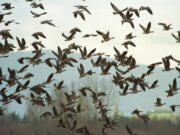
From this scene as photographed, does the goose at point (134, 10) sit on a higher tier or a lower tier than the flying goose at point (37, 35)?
higher

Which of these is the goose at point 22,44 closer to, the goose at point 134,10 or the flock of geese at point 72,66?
the flock of geese at point 72,66

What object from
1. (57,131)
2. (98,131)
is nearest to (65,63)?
(98,131)

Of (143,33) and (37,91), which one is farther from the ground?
(143,33)

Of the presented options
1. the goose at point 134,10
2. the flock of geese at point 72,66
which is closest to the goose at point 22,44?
the flock of geese at point 72,66

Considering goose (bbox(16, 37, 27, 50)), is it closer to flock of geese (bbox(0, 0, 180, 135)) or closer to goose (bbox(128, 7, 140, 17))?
Result: flock of geese (bbox(0, 0, 180, 135))

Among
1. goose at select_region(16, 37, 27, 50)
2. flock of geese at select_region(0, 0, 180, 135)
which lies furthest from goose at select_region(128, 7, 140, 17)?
goose at select_region(16, 37, 27, 50)

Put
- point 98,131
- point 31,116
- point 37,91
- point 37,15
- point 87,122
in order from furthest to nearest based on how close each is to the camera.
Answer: point 31,116 < point 87,122 < point 98,131 < point 37,15 < point 37,91

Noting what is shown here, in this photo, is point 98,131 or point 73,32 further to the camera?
point 98,131

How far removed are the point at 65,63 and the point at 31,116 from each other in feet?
120

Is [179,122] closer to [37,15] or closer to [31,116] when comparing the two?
[31,116]

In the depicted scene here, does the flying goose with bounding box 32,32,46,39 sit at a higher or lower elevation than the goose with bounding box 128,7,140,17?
lower

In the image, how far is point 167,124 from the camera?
154 feet

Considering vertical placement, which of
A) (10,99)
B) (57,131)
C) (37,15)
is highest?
(37,15)

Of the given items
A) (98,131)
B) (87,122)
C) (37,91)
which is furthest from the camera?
(87,122)
